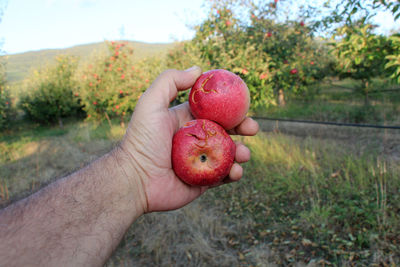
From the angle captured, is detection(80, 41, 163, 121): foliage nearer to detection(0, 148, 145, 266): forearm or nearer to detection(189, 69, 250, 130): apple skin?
detection(189, 69, 250, 130): apple skin

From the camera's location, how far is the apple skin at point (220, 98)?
67.1 inches

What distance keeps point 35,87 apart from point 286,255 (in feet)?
53.7

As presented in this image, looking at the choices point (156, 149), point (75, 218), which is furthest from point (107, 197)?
point (156, 149)

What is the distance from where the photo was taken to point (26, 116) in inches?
655

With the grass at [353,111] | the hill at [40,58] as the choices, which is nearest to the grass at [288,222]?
the grass at [353,111]

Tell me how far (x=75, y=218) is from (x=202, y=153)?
0.77 m

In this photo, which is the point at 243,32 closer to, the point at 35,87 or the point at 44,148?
the point at 44,148

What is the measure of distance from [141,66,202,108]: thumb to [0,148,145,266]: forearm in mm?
496

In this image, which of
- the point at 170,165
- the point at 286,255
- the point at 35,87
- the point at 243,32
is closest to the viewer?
the point at 170,165

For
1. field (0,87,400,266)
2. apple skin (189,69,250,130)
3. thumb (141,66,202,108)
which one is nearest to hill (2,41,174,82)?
field (0,87,400,266)

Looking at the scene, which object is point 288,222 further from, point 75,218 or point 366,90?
point 366,90

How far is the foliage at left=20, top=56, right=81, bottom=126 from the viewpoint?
14.7 metres

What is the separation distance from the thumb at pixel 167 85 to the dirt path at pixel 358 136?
11.8ft

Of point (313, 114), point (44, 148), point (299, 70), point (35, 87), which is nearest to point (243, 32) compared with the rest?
point (299, 70)
